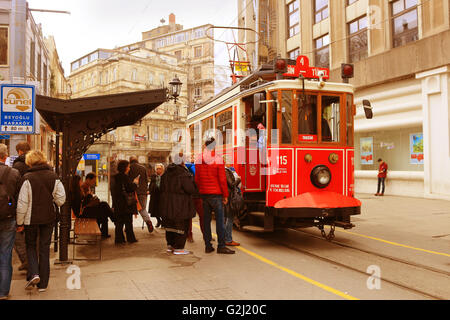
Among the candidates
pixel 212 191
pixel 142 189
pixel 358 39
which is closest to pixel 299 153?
pixel 212 191

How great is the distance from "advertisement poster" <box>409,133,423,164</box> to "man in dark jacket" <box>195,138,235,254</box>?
43.4 ft

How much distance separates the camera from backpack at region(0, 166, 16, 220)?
16.3ft

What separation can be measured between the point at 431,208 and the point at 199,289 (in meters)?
11.6

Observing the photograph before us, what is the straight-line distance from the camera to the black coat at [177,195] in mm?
7410

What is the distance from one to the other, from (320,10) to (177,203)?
19.6 meters

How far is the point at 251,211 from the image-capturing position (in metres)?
8.85

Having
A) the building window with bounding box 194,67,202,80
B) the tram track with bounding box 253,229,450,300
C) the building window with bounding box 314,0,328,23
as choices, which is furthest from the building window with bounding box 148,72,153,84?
the tram track with bounding box 253,229,450,300

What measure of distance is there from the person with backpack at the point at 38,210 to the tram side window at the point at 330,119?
5176 millimetres

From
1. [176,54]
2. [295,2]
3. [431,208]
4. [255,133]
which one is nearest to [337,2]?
[295,2]

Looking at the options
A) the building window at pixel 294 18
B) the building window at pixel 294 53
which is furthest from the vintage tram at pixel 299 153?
the building window at pixel 294 18

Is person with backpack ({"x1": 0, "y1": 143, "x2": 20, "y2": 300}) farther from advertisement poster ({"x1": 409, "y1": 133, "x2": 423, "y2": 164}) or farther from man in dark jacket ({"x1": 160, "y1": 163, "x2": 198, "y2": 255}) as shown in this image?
advertisement poster ({"x1": 409, "y1": 133, "x2": 423, "y2": 164})

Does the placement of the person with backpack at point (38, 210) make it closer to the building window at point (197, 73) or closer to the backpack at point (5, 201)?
the backpack at point (5, 201)

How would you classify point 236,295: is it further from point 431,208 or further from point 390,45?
point 390,45

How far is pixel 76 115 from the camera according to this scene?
7.23 meters
